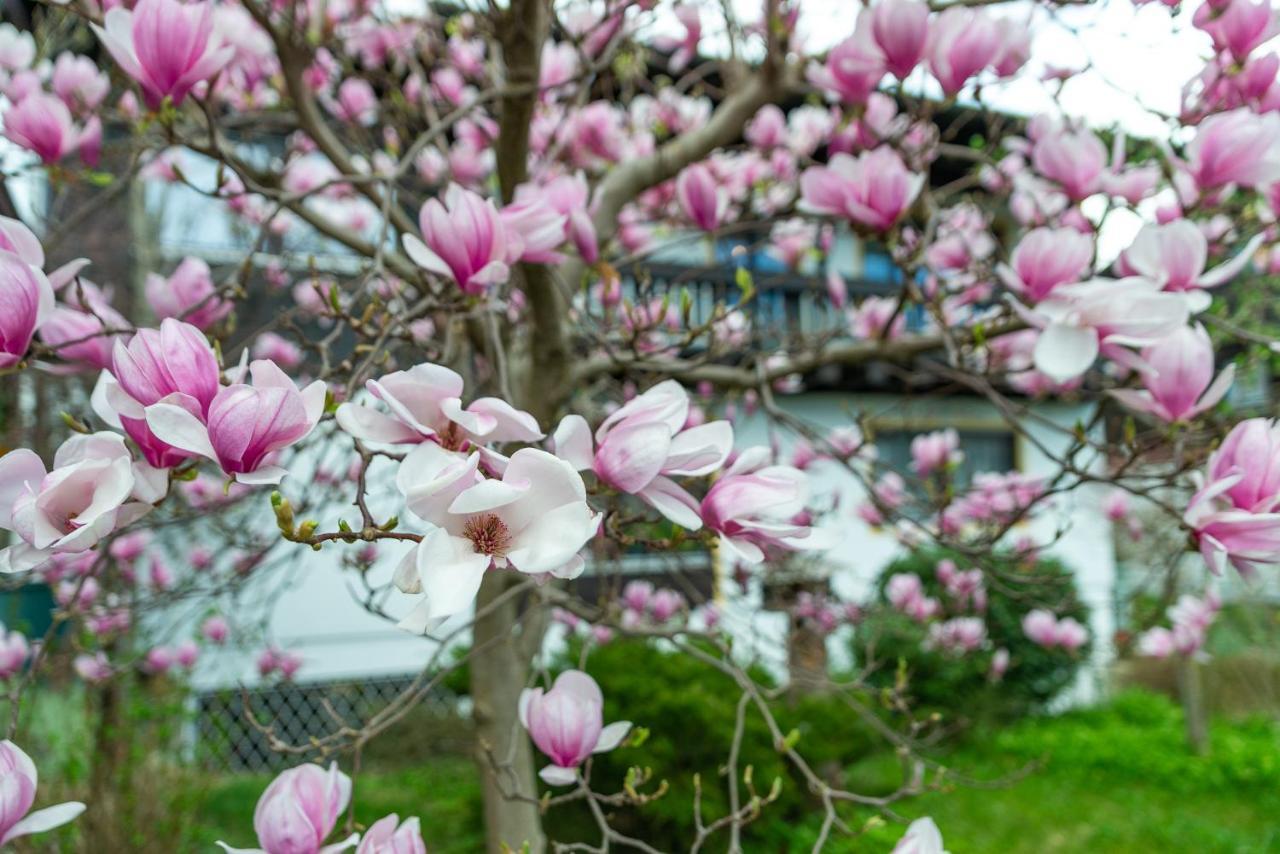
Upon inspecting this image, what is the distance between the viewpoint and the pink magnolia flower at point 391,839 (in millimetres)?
889

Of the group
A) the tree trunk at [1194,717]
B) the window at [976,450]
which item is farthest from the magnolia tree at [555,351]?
the window at [976,450]

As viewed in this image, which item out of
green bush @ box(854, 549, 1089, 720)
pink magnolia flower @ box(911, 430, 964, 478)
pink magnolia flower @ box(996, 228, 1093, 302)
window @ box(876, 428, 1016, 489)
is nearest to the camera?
pink magnolia flower @ box(996, 228, 1093, 302)

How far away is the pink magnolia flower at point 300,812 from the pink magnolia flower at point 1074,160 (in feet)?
4.40

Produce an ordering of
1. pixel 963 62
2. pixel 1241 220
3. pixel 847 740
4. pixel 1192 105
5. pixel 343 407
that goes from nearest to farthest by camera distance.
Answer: pixel 343 407 → pixel 963 62 → pixel 1192 105 → pixel 1241 220 → pixel 847 740

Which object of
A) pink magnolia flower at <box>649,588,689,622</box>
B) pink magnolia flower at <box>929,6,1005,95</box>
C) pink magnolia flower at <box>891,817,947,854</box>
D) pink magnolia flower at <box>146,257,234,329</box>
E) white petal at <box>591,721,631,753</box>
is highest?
pink magnolia flower at <box>929,6,1005,95</box>

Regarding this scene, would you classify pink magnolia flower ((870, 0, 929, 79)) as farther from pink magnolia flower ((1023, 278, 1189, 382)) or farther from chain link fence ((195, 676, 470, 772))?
chain link fence ((195, 676, 470, 772))

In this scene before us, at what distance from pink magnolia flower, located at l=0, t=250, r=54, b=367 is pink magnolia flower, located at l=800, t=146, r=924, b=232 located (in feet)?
3.30

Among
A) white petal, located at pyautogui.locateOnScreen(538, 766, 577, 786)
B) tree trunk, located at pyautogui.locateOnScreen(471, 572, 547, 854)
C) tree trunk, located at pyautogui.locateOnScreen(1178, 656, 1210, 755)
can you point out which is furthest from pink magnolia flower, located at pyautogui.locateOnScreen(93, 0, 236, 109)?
tree trunk, located at pyautogui.locateOnScreen(1178, 656, 1210, 755)

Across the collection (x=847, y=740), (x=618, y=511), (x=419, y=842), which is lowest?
(x=847, y=740)

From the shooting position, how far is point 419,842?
917 mm

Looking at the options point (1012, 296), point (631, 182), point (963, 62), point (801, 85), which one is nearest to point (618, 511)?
point (1012, 296)

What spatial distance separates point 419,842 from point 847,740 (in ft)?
→ 12.3

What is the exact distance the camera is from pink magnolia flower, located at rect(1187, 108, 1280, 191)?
1302 millimetres

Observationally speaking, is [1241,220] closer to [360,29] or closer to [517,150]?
[517,150]
